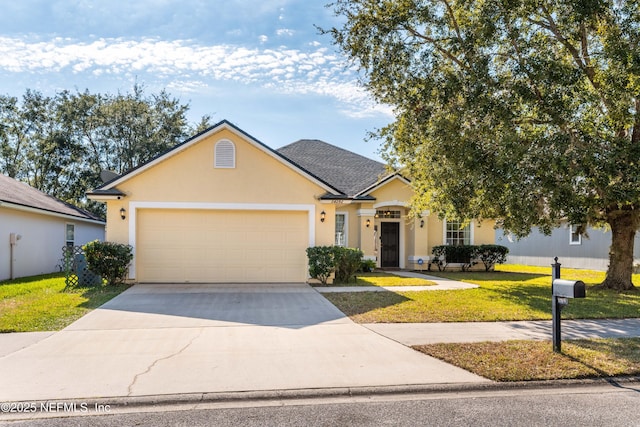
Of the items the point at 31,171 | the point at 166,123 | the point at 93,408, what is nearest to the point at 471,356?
the point at 93,408

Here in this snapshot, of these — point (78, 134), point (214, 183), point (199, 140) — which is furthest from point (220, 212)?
point (78, 134)

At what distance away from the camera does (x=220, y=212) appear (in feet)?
44.8

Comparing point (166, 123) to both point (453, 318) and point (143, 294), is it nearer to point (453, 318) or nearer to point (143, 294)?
point (143, 294)

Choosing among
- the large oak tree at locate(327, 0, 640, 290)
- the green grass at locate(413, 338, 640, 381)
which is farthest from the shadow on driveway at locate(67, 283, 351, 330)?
the large oak tree at locate(327, 0, 640, 290)

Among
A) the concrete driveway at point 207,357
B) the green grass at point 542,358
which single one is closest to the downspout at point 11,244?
the concrete driveway at point 207,357

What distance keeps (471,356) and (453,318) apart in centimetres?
262

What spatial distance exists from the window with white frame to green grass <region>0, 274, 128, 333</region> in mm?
13532

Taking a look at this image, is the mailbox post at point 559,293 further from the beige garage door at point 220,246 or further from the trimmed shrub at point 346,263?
the beige garage door at point 220,246

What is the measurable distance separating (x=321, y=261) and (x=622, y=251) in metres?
8.82

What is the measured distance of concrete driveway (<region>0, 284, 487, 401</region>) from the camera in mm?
4973

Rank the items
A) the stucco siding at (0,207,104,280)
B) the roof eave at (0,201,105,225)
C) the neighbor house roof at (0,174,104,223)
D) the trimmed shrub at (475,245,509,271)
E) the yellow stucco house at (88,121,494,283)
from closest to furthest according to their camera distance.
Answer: the yellow stucco house at (88,121,494,283)
the roof eave at (0,201,105,225)
the neighbor house roof at (0,174,104,223)
the stucco siding at (0,207,104,280)
the trimmed shrub at (475,245,509,271)

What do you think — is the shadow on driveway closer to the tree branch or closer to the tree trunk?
the tree branch

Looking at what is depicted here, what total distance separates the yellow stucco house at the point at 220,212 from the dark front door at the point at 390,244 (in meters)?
6.32

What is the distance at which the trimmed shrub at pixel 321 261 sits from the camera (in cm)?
1329
